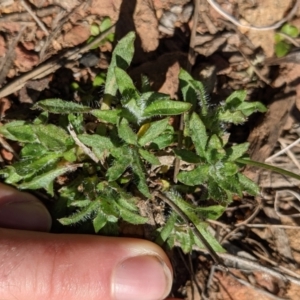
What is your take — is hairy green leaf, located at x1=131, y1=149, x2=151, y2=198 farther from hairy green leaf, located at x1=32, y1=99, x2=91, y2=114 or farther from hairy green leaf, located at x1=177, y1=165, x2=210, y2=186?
hairy green leaf, located at x1=32, y1=99, x2=91, y2=114

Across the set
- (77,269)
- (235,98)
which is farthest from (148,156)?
(77,269)

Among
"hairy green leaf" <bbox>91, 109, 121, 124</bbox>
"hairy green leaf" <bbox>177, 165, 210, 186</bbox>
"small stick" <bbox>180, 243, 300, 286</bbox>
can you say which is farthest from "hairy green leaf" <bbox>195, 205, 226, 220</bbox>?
"hairy green leaf" <bbox>91, 109, 121, 124</bbox>

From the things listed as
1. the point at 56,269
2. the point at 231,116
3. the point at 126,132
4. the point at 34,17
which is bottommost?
the point at 56,269

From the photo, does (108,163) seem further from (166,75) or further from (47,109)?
(166,75)

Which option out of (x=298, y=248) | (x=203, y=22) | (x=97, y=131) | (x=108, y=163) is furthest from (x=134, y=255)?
(x=203, y=22)

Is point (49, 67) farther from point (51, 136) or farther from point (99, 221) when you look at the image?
point (99, 221)

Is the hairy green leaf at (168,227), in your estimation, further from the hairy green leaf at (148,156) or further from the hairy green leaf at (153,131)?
the hairy green leaf at (153,131)

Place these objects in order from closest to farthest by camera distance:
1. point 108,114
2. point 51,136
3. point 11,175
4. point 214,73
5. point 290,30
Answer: point 108,114 → point 51,136 → point 11,175 → point 214,73 → point 290,30

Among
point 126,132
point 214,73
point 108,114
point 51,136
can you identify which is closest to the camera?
point 126,132
